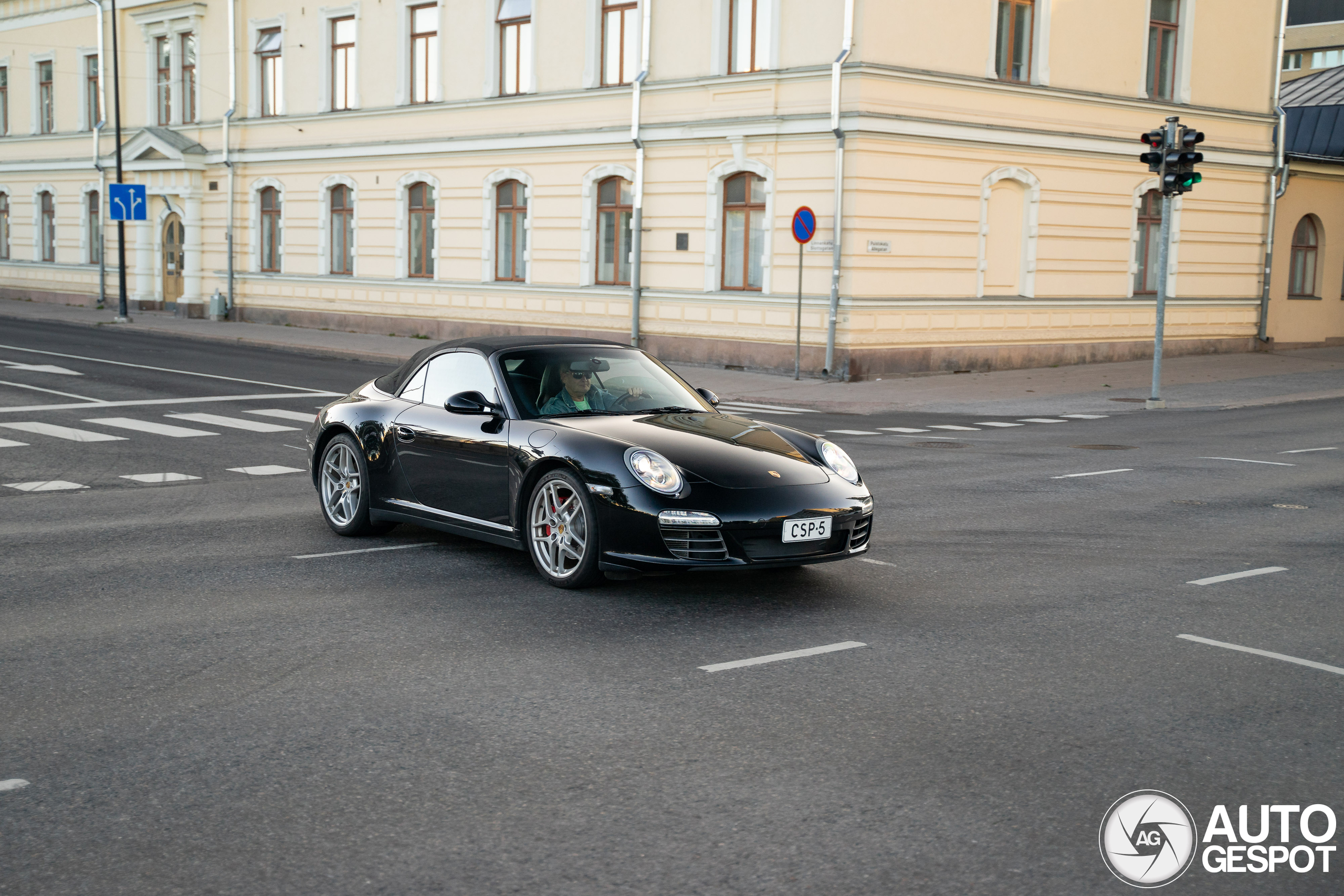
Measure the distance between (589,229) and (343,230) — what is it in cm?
A: 938

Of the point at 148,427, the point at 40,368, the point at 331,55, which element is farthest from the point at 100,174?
the point at 148,427

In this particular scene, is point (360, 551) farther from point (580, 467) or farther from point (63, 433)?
point (63, 433)

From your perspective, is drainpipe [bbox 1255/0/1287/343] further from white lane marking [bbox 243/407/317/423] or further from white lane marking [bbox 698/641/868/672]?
white lane marking [bbox 698/641/868/672]

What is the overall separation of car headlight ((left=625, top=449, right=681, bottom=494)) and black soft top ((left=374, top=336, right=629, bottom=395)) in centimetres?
133

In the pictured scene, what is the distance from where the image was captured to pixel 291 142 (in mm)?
Result: 37000

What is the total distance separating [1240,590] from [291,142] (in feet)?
108

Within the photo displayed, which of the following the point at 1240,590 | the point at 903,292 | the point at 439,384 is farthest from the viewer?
the point at 903,292

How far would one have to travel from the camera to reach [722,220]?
27375 mm

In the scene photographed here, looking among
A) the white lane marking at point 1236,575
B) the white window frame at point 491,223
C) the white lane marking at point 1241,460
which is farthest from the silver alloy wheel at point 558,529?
the white window frame at point 491,223

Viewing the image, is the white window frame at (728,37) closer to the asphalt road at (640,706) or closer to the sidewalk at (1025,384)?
the sidewalk at (1025,384)

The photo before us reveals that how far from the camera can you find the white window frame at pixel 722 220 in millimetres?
26375

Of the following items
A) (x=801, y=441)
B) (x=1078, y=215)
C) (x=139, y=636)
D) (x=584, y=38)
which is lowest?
(x=139, y=636)

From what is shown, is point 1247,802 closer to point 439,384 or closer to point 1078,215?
point 439,384

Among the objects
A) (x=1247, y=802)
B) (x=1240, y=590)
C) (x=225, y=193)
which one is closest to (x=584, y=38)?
(x=225, y=193)
